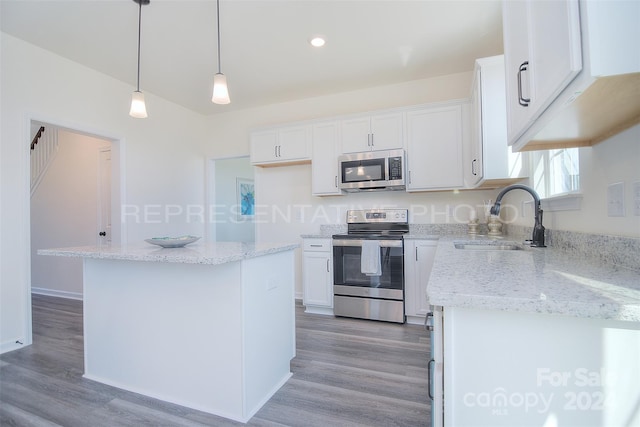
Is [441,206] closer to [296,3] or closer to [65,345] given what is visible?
[296,3]

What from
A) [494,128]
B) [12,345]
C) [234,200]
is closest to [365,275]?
[494,128]

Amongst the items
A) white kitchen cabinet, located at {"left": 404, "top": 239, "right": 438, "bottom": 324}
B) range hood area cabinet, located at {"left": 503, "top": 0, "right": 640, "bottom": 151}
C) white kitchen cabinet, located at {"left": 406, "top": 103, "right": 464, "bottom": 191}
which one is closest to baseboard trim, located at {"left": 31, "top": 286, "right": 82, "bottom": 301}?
white kitchen cabinet, located at {"left": 404, "top": 239, "right": 438, "bottom": 324}

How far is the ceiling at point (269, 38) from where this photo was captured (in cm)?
238

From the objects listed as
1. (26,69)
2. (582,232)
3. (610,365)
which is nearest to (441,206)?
(582,232)

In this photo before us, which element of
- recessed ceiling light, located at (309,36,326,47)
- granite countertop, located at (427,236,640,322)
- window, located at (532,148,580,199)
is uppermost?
recessed ceiling light, located at (309,36,326,47)

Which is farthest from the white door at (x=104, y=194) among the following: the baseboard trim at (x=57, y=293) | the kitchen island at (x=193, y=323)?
the kitchen island at (x=193, y=323)

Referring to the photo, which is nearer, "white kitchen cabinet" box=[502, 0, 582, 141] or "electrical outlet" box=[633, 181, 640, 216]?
"white kitchen cabinet" box=[502, 0, 582, 141]

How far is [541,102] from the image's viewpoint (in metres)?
0.95

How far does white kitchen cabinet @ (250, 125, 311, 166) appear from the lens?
12.5 ft

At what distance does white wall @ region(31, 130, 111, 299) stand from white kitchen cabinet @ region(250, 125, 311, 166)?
2.02m

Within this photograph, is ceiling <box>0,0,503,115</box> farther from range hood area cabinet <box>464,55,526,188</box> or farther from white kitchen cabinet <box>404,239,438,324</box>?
white kitchen cabinet <box>404,239,438,324</box>

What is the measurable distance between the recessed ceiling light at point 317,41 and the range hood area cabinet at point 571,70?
175 centimetres

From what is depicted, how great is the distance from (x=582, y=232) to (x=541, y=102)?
863mm

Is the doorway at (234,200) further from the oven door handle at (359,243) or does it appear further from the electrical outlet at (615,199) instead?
the electrical outlet at (615,199)
